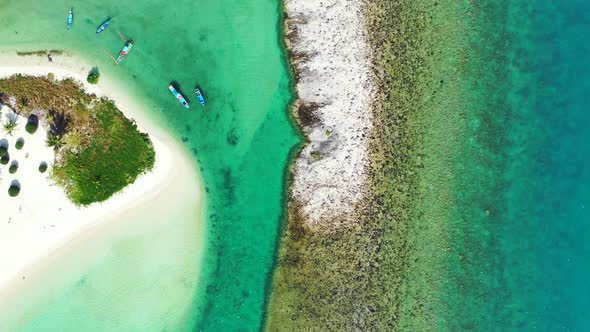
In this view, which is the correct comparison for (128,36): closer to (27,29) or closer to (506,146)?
(27,29)

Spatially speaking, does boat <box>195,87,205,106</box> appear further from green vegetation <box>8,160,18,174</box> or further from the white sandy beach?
green vegetation <box>8,160,18,174</box>

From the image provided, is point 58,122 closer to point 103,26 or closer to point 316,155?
point 103,26

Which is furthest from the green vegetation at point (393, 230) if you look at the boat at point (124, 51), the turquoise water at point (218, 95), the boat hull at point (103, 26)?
the boat hull at point (103, 26)

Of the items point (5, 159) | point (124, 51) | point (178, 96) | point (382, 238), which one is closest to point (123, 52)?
point (124, 51)

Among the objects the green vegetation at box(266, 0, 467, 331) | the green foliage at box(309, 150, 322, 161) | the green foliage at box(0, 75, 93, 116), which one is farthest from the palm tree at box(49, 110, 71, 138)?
the green foliage at box(309, 150, 322, 161)

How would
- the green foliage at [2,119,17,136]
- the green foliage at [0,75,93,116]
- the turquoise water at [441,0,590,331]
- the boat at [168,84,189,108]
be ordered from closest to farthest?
the green foliage at [2,119,17,136]
the green foliage at [0,75,93,116]
the boat at [168,84,189,108]
the turquoise water at [441,0,590,331]

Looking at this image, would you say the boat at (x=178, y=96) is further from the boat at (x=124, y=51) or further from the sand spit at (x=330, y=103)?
the sand spit at (x=330, y=103)

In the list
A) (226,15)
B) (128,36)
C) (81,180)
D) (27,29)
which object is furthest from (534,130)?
(27,29)
